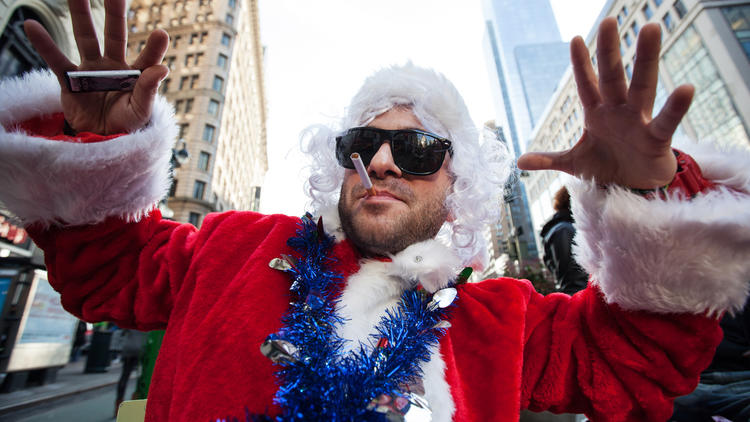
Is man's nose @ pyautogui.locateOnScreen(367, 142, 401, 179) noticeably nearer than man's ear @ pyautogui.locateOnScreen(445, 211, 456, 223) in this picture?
Yes

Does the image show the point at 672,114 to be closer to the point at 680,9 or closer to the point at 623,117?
the point at 623,117

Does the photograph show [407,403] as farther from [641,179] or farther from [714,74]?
[714,74]

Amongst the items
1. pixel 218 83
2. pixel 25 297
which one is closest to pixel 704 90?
pixel 25 297

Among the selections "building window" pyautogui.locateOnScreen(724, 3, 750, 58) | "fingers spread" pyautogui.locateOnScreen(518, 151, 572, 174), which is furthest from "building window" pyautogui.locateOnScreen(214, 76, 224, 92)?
"building window" pyautogui.locateOnScreen(724, 3, 750, 58)

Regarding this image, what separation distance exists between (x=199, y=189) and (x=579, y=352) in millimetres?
29749

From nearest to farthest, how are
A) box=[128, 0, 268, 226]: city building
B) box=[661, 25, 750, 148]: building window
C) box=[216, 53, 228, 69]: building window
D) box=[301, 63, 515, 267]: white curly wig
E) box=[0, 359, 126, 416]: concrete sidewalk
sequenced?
box=[301, 63, 515, 267]: white curly wig < box=[0, 359, 126, 416]: concrete sidewalk < box=[661, 25, 750, 148]: building window < box=[128, 0, 268, 226]: city building < box=[216, 53, 228, 69]: building window

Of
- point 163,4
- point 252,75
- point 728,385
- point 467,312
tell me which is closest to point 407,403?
point 467,312

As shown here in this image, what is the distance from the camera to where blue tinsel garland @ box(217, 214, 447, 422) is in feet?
2.87

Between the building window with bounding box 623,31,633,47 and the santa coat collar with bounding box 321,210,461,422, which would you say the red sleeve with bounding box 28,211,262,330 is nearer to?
the santa coat collar with bounding box 321,210,461,422

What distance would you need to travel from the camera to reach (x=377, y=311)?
120cm

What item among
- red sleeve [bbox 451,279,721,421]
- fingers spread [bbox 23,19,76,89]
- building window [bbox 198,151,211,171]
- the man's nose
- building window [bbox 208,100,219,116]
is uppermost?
building window [bbox 208,100,219,116]

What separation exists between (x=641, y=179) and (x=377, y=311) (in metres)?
0.98

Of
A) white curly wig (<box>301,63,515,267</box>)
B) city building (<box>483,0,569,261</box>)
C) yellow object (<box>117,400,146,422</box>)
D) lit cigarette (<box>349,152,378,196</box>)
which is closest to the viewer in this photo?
lit cigarette (<box>349,152,378,196</box>)

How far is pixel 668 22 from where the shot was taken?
2411cm
